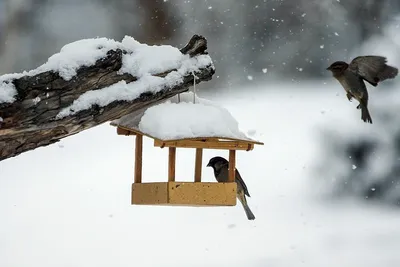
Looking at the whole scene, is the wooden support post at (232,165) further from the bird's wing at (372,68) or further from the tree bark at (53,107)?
the bird's wing at (372,68)

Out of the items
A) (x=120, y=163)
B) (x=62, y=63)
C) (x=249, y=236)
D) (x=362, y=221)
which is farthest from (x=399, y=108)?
(x=62, y=63)

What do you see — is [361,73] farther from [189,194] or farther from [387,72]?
[189,194]

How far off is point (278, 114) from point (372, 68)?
2.59 meters

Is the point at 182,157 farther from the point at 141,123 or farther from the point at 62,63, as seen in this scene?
the point at 62,63

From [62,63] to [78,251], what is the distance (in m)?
2.88

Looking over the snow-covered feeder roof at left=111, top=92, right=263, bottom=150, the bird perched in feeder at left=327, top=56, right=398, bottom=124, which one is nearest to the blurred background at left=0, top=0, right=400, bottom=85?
the bird perched in feeder at left=327, top=56, right=398, bottom=124

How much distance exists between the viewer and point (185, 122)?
324 cm

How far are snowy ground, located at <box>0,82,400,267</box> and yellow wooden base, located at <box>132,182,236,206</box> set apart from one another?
2.33 meters

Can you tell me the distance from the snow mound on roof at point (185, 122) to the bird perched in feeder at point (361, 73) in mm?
687

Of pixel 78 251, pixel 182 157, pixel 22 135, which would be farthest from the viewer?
pixel 182 157

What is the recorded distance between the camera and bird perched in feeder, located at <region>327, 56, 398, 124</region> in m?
3.72

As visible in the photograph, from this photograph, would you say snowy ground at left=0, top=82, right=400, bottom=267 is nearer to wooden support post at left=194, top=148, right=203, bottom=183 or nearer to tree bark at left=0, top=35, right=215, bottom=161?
wooden support post at left=194, top=148, right=203, bottom=183

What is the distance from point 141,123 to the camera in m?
3.30

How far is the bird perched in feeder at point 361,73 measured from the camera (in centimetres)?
372
